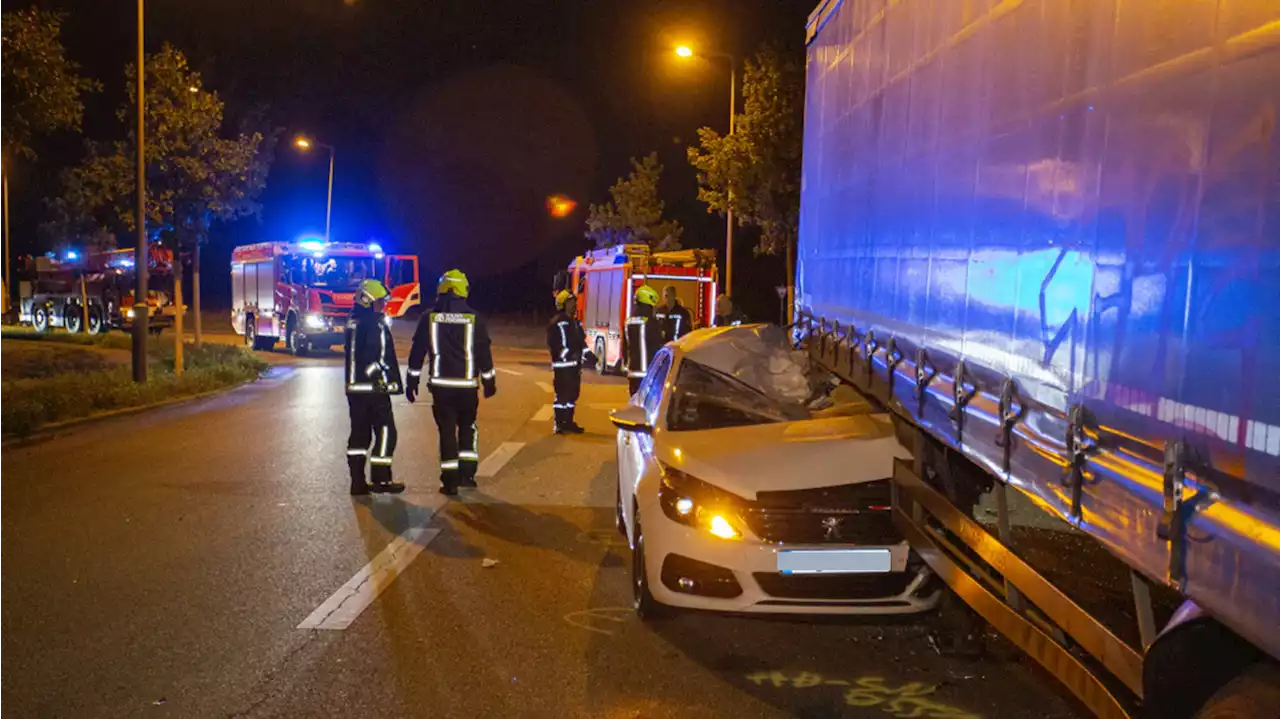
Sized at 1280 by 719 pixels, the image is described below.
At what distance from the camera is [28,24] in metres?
12.7

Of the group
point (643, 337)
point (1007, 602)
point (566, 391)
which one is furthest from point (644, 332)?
point (1007, 602)

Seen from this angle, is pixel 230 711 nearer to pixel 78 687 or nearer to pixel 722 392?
pixel 78 687

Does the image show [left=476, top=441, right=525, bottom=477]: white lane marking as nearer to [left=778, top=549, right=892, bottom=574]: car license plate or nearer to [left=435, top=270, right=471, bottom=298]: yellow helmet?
[left=435, top=270, right=471, bottom=298]: yellow helmet

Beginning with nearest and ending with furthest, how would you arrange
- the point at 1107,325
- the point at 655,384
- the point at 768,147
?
the point at 1107,325 < the point at 655,384 < the point at 768,147

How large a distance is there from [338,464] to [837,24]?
6.23 meters

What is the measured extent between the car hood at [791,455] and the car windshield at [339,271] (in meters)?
22.4

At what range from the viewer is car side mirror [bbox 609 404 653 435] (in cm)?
623

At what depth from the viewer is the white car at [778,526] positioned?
16.5 feet

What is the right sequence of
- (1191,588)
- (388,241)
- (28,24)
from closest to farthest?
(1191,588) → (28,24) → (388,241)

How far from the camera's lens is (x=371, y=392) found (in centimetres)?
912

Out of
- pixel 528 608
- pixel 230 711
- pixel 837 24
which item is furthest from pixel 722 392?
pixel 230 711

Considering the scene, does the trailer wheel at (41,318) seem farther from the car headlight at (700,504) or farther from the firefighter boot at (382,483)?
the car headlight at (700,504)

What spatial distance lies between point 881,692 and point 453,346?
5365mm

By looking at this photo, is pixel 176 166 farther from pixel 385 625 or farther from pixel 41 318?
pixel 41 318
